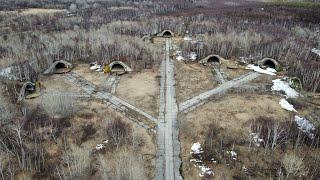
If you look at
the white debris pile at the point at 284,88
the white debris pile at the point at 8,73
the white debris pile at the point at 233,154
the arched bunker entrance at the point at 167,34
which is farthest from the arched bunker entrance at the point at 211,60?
the white debris pile at the point at 8,73

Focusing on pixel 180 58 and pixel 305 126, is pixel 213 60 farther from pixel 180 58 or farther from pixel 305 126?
pixel 305 126

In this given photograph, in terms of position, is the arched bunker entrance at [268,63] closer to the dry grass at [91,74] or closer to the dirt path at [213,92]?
the dirt path at [213,92]

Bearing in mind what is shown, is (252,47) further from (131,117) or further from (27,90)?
(27,90)

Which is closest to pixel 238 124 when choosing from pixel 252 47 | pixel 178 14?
pixel 252 47

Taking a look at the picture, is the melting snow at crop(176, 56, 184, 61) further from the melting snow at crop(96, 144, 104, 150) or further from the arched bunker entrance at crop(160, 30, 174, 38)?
the melting snow at crop(96, 144, 104, 150)

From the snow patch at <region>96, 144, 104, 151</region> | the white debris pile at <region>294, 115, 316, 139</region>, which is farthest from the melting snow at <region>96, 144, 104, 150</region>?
the white debris pile at <region>294, 115, 316, 139</region>
